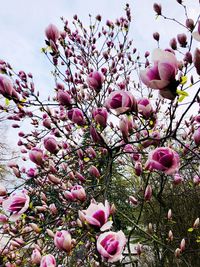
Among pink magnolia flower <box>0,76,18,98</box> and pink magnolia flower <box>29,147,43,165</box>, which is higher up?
pink magnolia flower <box>0,76,18,98</box>

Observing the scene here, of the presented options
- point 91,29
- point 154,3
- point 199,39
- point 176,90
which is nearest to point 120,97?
point 176,90

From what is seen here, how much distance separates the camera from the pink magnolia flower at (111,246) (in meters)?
0.70

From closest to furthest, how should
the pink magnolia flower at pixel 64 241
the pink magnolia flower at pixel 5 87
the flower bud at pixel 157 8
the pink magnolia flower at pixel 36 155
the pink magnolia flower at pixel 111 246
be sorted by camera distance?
the pink magnolia flower at pixel 111 246 < the pink magnolia flower at pixel 64 241 < the pink magnolia flower at pixel 5 87 < the pink magnolia flower at pixel 36 155 < the flower bud at pixel 157 8

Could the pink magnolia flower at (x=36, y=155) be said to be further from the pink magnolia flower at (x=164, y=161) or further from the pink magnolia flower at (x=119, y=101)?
the pink magnolia flower at (x=164, y=161)

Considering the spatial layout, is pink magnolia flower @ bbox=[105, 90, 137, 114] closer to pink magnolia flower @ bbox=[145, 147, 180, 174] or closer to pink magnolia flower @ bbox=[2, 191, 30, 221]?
pink magnolia flower @ bbox=[145, 147, 180, 174]

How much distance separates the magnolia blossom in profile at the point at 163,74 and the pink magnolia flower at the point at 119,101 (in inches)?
4.9

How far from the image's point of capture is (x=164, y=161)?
779mm

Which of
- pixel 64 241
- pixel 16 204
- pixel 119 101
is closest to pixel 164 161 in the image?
pixel 119 101

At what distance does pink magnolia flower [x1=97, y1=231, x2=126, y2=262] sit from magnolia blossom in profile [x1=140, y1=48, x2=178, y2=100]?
423 mm

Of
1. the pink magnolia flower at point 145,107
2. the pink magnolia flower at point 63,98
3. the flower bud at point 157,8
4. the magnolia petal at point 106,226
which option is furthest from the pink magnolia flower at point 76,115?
the flower bud at point 157,8

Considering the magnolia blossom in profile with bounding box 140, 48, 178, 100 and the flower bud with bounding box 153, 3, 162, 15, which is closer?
the magnolia blossom in profile with bounding box 140, 48, 178, 100

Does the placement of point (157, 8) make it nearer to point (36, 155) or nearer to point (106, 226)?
point (36, 155)

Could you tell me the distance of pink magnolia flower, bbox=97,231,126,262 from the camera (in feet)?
2.28

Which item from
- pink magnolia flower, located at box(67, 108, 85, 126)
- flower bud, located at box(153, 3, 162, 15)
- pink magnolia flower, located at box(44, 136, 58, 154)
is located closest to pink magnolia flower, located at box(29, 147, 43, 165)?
pink magnolia flower, located at box(44, 136, 58, 154)
